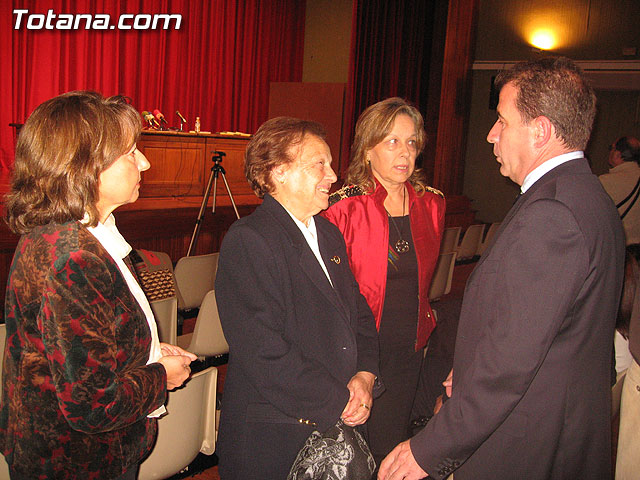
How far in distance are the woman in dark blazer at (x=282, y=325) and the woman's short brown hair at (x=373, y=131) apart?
66cm

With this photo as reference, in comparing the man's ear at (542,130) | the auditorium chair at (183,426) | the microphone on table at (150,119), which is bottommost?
the auditorium chair at (183,426)

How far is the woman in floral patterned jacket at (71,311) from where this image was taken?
1.09 m

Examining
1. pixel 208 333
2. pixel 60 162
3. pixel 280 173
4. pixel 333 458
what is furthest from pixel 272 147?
pixel 208 333

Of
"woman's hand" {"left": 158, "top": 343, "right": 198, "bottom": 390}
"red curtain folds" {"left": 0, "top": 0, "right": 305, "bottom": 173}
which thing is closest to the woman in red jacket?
"woman's hand" {"left": 158, "top": 343, "right": 198, "bottom": 390}

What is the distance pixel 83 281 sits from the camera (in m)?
1.10

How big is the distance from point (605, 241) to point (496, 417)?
0.45 metres

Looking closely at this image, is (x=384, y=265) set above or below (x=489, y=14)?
below

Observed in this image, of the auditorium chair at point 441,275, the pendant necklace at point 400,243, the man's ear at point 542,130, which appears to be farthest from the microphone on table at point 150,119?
the man's ear at point 542,130

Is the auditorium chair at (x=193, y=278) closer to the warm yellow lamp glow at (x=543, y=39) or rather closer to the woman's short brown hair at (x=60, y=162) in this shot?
the woman's short brown hair at (x=60, y=162)

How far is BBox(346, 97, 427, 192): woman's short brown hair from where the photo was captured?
2.27m

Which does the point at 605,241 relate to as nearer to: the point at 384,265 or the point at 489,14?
the point at 384,265

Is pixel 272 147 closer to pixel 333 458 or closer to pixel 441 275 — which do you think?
pixel 333 458

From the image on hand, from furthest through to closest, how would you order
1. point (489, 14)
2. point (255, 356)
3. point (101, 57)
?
point (489, 14)
point (101, 57)
point (255, 356)

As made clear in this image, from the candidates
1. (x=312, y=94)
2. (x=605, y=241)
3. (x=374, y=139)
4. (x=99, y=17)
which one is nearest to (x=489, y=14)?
(x=312, y=94)
